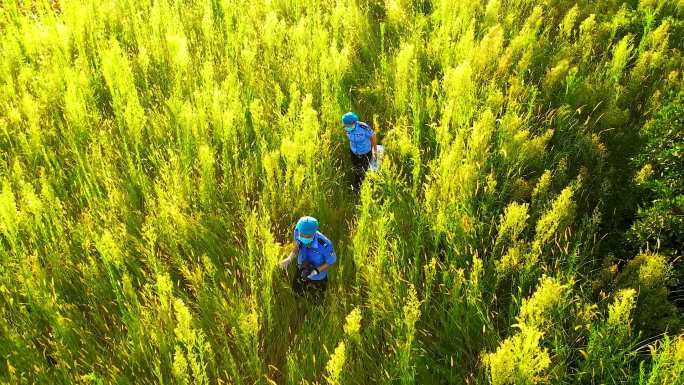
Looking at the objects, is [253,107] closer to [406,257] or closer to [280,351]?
[406,257]

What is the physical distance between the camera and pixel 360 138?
8.73ft

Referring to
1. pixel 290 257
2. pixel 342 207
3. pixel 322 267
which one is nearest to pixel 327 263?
pixel 322 267

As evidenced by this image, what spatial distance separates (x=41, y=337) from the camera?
6.04 ft

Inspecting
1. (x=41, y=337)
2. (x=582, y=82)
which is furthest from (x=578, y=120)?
(x=41, y=337)

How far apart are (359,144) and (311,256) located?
95cm

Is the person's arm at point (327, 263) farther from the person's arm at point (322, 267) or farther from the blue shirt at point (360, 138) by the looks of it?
the blue shirt at point (360, 138)

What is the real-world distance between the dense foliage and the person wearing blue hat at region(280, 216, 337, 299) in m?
0.08

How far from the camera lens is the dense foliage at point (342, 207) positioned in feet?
5.52

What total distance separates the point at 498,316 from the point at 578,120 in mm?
1670

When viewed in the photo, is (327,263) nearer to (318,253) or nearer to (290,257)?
(318,253)

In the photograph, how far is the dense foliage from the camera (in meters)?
1.68

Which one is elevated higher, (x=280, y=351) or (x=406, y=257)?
(x=406, y=257)

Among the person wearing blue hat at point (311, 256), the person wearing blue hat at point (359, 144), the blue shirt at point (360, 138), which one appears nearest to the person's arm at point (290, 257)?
the person wearing blue hat at point (311, 256)

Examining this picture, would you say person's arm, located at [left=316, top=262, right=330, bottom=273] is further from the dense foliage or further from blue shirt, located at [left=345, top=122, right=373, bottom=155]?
blue shirt, located at [left=345, top=122, right=373, bottom=155]
